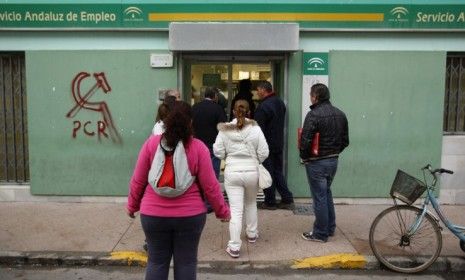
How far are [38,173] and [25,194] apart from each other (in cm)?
39

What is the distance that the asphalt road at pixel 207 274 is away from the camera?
17.0 feet

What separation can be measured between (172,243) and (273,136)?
12.0 ft

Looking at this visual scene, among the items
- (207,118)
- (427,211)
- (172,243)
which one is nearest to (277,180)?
(207,118)

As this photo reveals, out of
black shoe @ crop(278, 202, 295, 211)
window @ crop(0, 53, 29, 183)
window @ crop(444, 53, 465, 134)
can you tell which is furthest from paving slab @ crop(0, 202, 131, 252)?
window @ crop(444, 53, 465, 134)

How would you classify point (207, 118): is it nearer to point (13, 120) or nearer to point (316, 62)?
point (316, 62)

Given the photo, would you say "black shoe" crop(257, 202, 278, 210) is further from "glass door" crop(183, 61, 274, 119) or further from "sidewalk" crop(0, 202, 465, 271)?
"glass door" crop(183, 61, 274, 119)

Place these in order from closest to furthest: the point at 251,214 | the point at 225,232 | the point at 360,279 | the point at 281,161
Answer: the point at 360,279 → the point at 251,214 → the point at 225,232 → the point at 281,161

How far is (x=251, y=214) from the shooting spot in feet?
19.0

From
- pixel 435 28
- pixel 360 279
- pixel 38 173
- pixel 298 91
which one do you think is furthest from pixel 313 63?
pixel 38 173

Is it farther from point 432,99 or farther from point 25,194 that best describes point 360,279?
point 25,194

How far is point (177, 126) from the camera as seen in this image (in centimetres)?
363

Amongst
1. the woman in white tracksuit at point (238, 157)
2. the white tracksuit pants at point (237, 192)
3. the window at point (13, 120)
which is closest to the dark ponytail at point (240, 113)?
the woman in white tracksuit at point (238, 157)

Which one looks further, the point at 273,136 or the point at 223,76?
the point at 223,76

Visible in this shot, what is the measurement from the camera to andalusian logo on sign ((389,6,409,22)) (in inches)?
291
